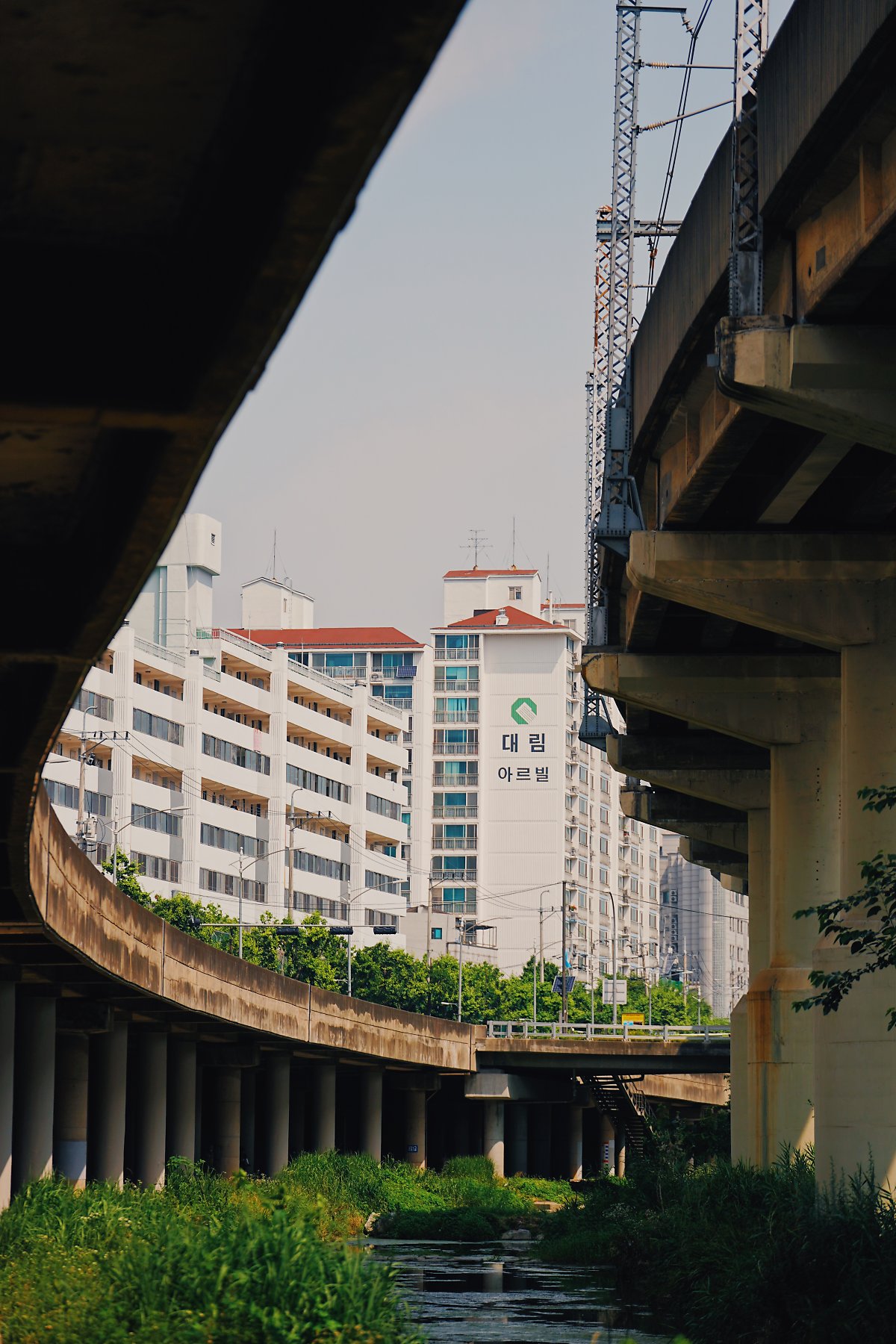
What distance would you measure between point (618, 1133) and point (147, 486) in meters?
77.3

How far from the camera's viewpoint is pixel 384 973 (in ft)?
341

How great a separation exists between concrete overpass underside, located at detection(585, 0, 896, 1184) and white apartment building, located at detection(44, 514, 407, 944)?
55724 mm

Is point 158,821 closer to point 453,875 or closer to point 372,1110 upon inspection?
point 372,1110

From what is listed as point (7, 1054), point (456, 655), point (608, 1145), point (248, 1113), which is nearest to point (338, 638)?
point (456, 655)

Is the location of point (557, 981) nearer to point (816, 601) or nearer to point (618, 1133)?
point (618, 1133)

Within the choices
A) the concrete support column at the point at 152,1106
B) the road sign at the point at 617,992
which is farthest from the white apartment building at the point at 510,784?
the concrete support column at the point at 152,1106

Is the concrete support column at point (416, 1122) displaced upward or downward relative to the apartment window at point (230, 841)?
downward

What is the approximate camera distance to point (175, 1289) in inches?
696

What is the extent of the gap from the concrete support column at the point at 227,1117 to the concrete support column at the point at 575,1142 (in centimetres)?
3555

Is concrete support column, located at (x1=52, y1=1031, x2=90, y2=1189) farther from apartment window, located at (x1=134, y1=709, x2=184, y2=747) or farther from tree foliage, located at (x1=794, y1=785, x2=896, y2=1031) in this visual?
apartment window, located at (x1=134, y1=709, x2=184, y2=747)

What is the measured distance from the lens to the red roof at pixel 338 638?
15838cm

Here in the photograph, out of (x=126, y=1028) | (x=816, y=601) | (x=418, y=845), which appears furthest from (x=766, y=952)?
(x=418, y=845)

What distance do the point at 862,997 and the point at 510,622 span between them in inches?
5522

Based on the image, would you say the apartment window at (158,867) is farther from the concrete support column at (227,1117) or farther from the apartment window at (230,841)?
the concrete support column at (227,1117)
